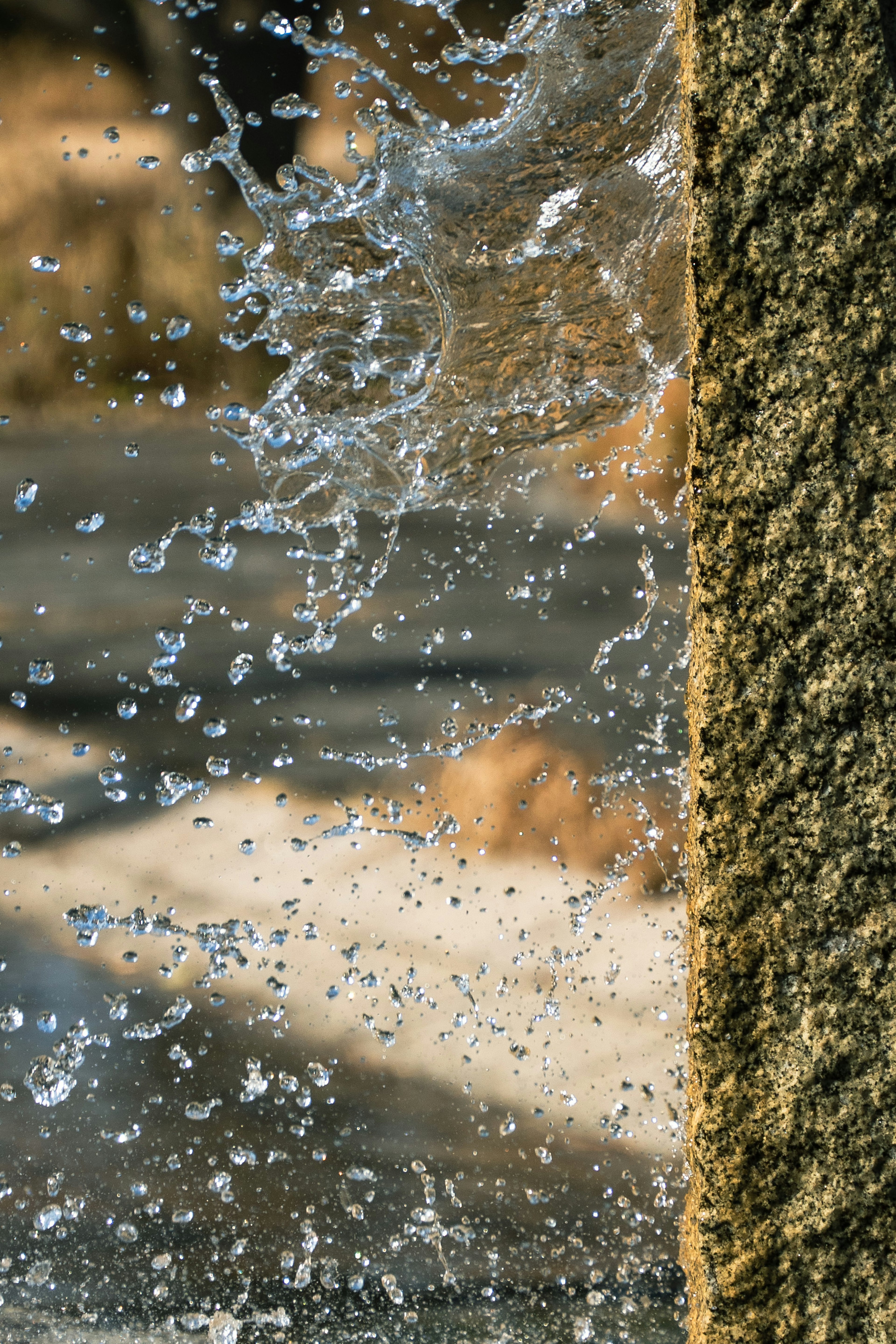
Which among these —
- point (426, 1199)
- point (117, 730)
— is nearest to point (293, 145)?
point (117, 730)

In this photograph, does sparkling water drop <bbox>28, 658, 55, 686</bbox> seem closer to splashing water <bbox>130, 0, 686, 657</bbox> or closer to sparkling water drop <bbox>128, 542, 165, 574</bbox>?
sparkling water drop <bbox>128, 542, 165, 574</bbox>

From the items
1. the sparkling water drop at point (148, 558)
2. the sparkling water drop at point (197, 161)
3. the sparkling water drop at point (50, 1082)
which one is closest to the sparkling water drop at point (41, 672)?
the sparkling water drop at point (148, 558)

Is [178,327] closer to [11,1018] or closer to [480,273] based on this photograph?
[480,273]

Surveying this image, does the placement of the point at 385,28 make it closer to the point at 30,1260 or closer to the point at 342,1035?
the point at 342,1035

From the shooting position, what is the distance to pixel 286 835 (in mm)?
3143

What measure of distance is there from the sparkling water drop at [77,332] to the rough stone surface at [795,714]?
3.20 m

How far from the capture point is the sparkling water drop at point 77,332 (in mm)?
3844

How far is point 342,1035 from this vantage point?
2.75m

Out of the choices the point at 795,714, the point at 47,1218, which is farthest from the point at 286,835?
the point at 795,714

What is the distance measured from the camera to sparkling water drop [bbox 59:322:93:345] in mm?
3844

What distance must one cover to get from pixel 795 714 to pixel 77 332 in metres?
3.47

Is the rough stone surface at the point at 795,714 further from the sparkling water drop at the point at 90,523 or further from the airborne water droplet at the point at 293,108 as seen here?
the sparkling water drop at the point at 90,523

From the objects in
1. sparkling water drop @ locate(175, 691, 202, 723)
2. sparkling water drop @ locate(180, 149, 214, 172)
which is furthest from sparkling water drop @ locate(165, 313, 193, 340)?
sparkling water drop @ locate(175, 691, 202, 723)

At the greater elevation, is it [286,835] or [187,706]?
[187,706]
